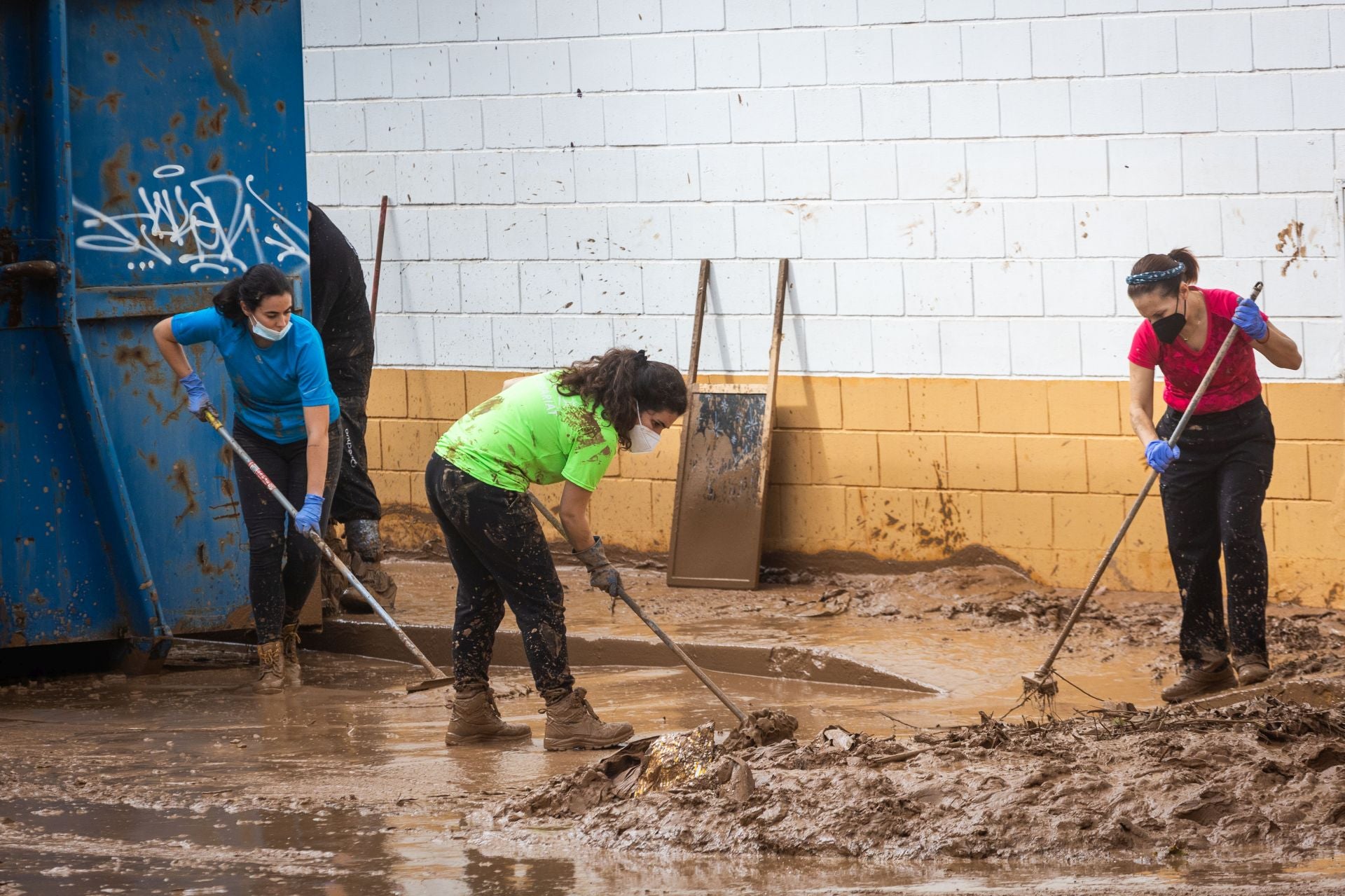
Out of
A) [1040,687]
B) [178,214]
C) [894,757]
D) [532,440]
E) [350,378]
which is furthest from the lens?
[350,378]

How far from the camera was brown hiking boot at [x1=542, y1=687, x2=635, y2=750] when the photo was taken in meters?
5.96

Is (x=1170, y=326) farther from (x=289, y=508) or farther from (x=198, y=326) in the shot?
(x=198, y=326)

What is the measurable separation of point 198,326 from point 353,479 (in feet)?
5.44

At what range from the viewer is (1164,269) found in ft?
20.6

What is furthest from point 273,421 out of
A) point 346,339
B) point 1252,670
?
point 1252,670

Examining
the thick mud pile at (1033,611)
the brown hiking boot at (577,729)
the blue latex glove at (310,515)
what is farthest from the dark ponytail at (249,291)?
the thick mud pile at (1033,611)

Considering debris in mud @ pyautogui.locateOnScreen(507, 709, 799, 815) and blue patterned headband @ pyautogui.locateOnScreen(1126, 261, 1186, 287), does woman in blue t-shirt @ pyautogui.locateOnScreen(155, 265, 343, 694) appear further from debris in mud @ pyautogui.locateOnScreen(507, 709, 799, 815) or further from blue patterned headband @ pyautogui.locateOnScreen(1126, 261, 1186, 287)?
blue patterned headband @ pyautogui.locateOnScreen(1126, 261, 1186, 287)

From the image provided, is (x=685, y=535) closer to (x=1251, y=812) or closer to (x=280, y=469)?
(x=280, y=469)

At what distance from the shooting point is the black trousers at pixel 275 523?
7043 mm

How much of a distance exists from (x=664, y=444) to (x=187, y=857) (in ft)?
15.8

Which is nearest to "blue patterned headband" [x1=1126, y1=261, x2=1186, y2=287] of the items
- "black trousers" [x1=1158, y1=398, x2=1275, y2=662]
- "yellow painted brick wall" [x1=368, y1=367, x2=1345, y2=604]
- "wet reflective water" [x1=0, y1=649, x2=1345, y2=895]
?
"black trousers" [x1=1158, y1=398, x2=1275, y2=662]

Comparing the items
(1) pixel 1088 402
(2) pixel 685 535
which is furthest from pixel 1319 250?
(2) pixel 685 535

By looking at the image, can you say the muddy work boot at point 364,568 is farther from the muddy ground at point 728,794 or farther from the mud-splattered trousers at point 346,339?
the muddy ground at point 728,794

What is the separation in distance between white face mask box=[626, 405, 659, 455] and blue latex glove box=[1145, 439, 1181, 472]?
1.89 metres
